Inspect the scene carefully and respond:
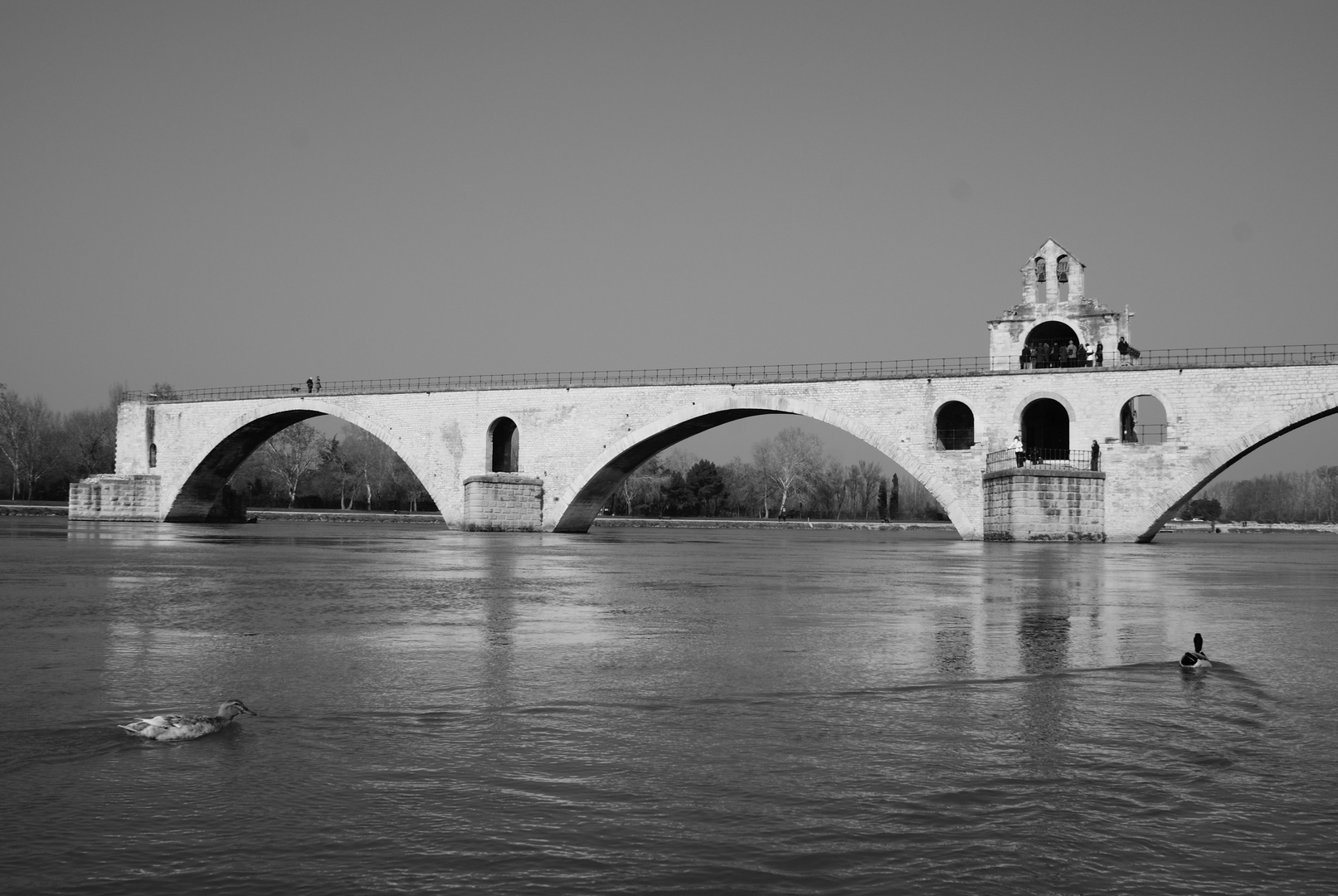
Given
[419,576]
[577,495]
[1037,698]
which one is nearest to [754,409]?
[577,495]

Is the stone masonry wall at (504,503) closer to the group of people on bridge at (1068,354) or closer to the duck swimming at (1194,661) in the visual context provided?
the group of people on bridge at (1068,354)

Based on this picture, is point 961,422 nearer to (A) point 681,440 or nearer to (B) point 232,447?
(A) point 681,440

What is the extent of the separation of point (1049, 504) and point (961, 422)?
6499 millimetres

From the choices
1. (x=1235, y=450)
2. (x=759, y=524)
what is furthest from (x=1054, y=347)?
(x=759, y=524)

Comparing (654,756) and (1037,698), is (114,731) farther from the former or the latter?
(1037,698)

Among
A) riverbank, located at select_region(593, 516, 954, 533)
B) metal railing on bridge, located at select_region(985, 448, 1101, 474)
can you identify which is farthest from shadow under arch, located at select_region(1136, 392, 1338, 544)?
riverbank, located at select_region(593, 516, 954, 533)

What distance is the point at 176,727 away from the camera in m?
5.13

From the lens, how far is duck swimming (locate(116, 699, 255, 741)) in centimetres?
509

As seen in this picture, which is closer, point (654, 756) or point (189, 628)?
point (654, 756)

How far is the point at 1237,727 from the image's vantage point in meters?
5.66

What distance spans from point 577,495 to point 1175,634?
38.7 metres

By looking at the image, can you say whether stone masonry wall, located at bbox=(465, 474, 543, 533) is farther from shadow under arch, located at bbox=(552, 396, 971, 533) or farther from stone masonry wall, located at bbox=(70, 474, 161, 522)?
stone masonry wall, located at bbox=(70, 474, 161, 522)

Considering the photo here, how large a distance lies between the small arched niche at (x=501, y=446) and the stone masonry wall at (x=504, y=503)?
226 cm

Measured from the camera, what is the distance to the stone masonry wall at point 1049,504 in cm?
3606
